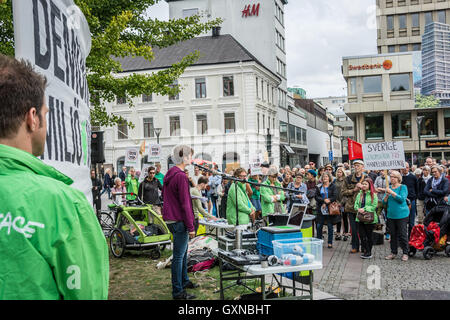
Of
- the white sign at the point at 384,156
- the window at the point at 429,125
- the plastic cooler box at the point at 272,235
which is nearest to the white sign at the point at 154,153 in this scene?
the white sign at the point at 384,156

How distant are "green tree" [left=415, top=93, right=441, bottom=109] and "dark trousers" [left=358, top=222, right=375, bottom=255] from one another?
37.6 meters

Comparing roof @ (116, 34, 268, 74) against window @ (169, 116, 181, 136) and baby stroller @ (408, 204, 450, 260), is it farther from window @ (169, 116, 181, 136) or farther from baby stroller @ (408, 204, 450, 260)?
baby stroller @ (408, 204, 450, 260)

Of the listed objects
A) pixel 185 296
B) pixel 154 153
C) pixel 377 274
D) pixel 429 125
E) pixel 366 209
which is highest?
pixel 429 125

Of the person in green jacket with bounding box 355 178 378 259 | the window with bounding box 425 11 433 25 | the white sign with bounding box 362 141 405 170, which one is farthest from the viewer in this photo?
the window with bounding box 425 11 433 25

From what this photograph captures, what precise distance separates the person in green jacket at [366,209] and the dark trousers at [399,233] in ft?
1.25

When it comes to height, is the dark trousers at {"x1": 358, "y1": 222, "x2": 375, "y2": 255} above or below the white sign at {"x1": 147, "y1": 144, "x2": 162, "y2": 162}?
below

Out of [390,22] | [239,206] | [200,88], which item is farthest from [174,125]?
[239,206]

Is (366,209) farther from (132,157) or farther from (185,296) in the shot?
(132,157)

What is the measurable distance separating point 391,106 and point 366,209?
36.6 meters

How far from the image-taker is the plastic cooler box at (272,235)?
496 cm

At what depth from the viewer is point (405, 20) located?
51625 mm

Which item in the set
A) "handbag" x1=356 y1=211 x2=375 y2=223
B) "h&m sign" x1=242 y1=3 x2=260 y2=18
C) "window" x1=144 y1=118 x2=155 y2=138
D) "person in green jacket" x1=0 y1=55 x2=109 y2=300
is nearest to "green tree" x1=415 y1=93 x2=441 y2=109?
"h&m sign" x1=242 y1=3 x2=260 y2=18

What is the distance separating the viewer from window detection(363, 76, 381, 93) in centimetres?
4388
